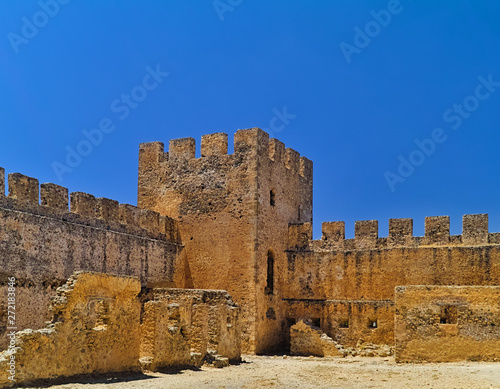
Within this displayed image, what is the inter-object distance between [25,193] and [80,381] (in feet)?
18.8

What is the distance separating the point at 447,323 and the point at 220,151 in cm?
921

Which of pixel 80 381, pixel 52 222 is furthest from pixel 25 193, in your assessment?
pixel 80 381

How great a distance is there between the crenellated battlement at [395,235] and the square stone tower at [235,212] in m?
0.76

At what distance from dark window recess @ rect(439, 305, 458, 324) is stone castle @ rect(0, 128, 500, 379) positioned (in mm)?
38

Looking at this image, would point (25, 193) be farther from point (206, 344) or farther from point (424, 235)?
point (424, 235)

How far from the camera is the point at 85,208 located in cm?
1762

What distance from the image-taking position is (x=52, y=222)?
1631 centimetres

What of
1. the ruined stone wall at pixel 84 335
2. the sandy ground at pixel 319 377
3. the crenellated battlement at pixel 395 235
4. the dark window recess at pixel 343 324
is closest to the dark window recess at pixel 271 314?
the dark window recess at pixel 343 324

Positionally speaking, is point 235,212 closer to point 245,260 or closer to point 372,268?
point 245,260

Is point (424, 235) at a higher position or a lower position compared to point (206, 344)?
higher

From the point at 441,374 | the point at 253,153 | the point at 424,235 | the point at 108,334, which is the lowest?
the point at 441,374

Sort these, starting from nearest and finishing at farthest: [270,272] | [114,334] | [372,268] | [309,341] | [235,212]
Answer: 1. [114,334]
2. [309,341]
3. [235,212]
4. [372,268]
5. [270,272]

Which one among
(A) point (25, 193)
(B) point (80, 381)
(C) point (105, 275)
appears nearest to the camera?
(B) point (80, 381)

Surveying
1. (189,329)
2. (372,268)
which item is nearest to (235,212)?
(372,268)
